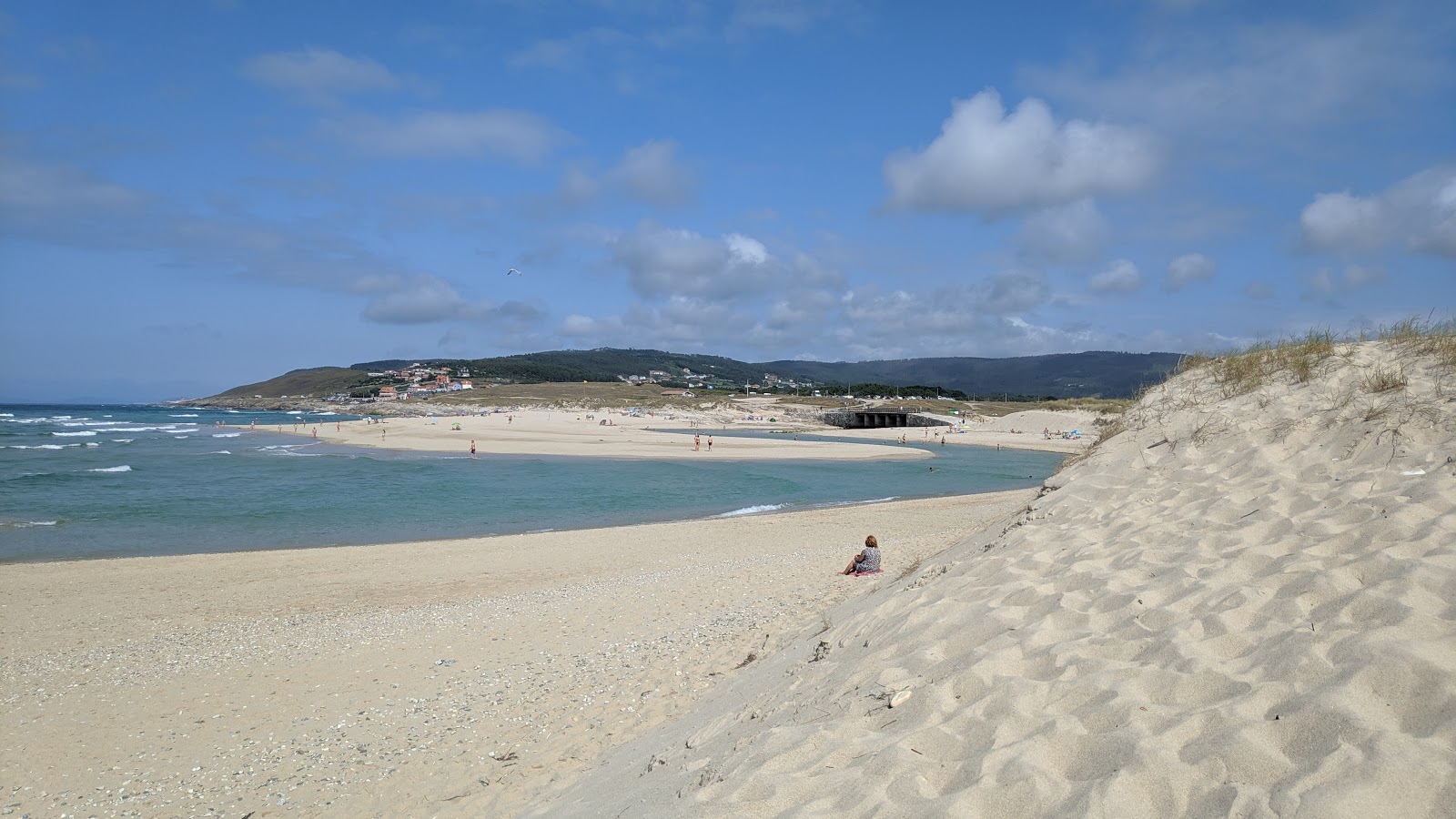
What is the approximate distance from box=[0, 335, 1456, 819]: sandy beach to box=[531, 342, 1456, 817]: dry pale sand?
17mm

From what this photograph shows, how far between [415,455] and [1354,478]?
44.6 m

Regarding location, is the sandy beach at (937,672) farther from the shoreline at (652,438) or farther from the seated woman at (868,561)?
the shoreline at (652,438)

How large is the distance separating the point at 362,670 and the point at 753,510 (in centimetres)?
1644

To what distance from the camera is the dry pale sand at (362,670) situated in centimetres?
561

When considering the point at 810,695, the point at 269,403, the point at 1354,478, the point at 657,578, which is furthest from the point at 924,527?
the point at 269,403

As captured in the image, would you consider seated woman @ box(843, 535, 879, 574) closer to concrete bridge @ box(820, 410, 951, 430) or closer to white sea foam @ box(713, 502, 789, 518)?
white sea foam @ box(713, 502, 789, 518)

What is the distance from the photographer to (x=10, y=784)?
19.2 feet

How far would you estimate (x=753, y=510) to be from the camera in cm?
2367

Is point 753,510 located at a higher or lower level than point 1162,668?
lower

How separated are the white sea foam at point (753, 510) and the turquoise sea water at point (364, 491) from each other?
12 cm

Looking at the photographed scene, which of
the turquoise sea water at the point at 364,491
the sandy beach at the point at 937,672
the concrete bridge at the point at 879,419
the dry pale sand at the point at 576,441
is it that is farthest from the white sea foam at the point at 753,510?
the concrete bridge at the point at 879,419

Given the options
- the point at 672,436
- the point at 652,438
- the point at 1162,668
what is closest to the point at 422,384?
the point at 672,436

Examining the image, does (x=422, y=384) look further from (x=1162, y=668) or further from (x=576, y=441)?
(x=1162, y=668)

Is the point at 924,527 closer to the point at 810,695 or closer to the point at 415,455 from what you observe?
the point at 810,695
